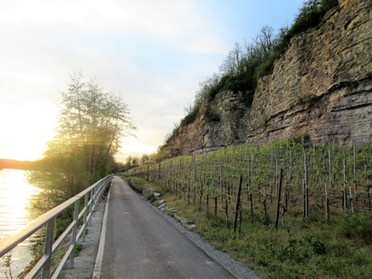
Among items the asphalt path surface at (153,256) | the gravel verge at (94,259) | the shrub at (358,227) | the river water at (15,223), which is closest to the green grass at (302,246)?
the shrub at (358,227)

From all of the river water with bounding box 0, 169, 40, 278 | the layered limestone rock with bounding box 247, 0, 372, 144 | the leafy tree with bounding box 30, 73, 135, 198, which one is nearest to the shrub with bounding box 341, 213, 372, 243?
the river water with bounding box 0, 169, 40, 278

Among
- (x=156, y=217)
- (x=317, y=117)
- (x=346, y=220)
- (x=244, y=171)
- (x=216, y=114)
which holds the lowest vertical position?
(x=156, y=217)

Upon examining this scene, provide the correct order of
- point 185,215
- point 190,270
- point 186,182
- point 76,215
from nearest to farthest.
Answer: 1. point 76,215
2. point 190,270
3. point 185,215
4. point 186,182

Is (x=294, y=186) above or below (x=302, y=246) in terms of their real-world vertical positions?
above

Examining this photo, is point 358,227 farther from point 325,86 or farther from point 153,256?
point 325,86

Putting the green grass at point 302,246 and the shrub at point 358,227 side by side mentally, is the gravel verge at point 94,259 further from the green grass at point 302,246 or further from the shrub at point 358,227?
the shrub at point 358,227

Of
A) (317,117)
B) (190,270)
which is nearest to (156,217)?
(190,270)

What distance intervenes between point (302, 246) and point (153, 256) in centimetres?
342

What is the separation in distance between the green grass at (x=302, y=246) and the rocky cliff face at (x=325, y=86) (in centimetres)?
802

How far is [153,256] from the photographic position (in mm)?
6945

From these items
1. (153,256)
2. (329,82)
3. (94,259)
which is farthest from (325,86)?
(94,259)

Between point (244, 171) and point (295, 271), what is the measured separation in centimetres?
903

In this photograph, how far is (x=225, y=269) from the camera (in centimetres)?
609

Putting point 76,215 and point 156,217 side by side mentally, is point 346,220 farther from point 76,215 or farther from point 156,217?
point 156,217
